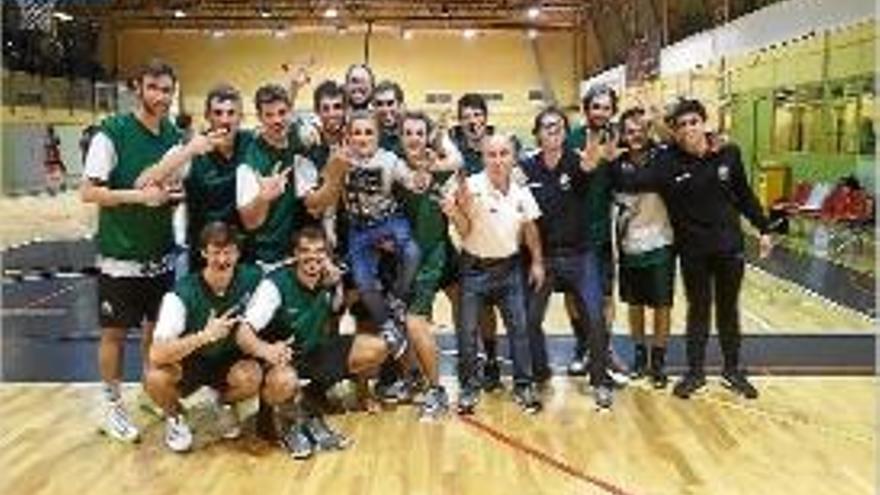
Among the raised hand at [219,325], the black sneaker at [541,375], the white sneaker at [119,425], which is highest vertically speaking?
the raised hand at [219,325]

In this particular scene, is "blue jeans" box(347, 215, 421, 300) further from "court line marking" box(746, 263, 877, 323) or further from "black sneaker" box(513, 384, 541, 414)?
"court line marking" box(746, 263, 877, 323)

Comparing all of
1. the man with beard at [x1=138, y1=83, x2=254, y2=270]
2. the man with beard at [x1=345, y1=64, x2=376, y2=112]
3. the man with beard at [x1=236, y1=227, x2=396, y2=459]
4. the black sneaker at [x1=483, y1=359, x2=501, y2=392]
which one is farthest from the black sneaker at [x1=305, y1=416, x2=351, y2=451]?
the man with beard at [x1=345, y1=64, x2=376, y2=112]

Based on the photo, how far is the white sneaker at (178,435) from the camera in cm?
556

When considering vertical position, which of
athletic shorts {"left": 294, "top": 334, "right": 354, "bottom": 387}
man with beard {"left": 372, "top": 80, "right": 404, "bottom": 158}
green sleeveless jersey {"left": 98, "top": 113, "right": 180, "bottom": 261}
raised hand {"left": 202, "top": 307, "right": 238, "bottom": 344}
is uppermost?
man with beard {"left": 372, "top": 80, "right": 404, "bottom": 158}

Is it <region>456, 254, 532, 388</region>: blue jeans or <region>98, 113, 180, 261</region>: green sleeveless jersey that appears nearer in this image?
<region>98, 113, 180, 261</region>: green sleeveless jersey

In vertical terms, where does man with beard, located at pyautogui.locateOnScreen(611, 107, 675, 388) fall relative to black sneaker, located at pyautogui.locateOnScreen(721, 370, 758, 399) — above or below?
above

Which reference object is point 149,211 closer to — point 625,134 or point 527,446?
point 527,446

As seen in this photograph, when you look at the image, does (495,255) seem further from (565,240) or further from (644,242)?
(644,242)

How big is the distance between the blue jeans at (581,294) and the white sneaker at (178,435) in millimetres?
1838

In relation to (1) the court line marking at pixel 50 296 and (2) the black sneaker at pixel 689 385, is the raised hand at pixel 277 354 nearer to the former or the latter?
(2) the black sneaker at pixel 689 385

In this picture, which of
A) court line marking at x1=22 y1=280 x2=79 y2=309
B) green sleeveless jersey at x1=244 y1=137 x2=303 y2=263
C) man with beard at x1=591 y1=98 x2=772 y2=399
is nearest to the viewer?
green sleeveless jersey at x1=244 y1=137 x2=303 y2=263

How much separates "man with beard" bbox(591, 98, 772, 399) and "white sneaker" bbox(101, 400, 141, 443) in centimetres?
259

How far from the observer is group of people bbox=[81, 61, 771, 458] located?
554 cm

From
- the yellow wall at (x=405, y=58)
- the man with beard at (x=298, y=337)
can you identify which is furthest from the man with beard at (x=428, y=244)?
the yellow wall at (x=405, y=58)
